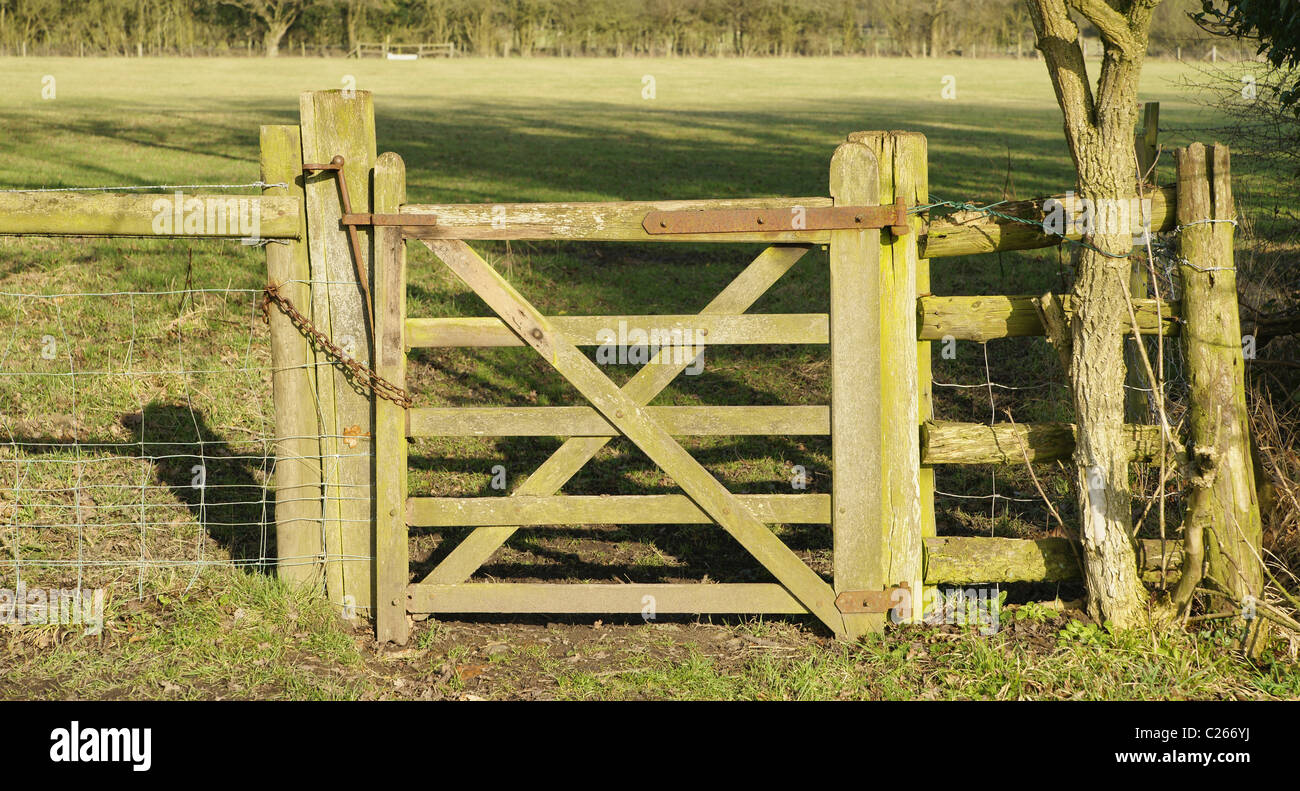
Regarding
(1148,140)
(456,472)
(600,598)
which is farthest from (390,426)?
(1148,140)

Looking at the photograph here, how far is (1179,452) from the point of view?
4820 millimetres

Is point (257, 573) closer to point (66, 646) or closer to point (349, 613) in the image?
point (349, 613)

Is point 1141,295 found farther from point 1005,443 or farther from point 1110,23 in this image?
point 1110,23

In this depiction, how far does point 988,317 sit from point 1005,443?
58 cm

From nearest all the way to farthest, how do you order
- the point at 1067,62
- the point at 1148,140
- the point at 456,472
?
the point at 1067,62 → the point at 1148,140 → the point at 456,472

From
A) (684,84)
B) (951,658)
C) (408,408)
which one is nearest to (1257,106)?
(951,658)

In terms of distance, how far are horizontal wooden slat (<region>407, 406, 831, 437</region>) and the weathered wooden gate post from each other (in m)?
0.17

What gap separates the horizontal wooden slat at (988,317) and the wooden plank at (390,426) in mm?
2427

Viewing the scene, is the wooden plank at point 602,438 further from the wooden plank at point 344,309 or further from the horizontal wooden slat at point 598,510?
the wooden plank at point 344,309

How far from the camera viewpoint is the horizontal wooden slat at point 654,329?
4977mm

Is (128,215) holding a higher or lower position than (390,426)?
higher

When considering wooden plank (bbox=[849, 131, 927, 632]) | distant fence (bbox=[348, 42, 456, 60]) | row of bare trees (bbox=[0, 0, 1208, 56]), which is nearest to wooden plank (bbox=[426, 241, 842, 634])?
wooden plank (bbox=[849, 131, 927, 632])

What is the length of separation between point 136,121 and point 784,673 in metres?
25.7

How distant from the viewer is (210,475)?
7172 mm
